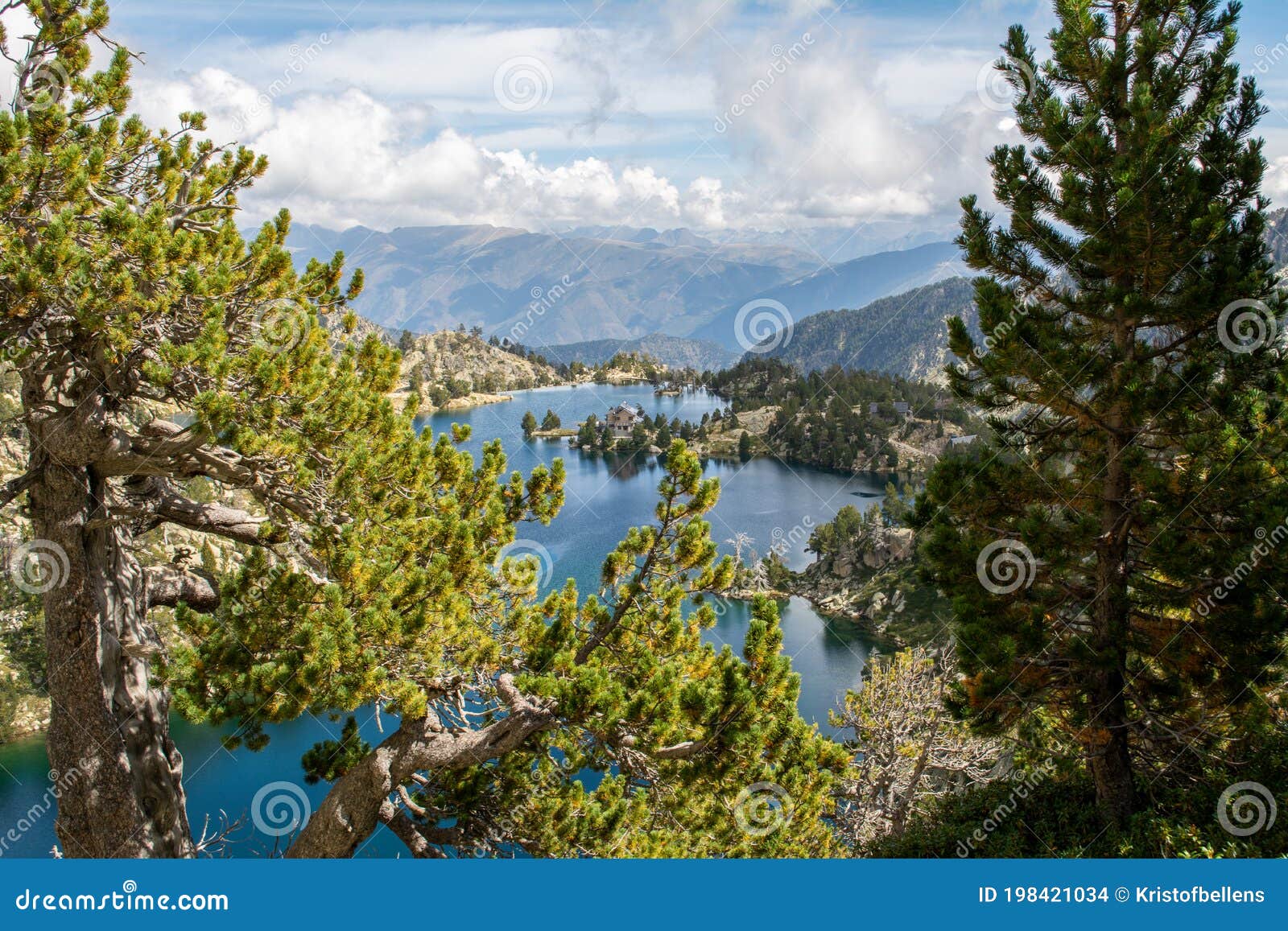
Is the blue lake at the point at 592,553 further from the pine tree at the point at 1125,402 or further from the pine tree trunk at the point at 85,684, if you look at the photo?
the pine tree at the point at 1125,402

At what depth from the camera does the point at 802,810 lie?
7371 mm

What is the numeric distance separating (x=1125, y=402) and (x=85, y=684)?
33.2 feet

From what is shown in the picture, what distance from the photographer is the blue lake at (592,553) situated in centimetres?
2788

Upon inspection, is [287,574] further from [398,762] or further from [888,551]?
[888,551]

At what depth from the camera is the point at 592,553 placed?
1983 inches

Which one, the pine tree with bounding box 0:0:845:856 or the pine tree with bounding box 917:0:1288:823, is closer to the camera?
Answer: the pine tree with bounding box 0:0:845:856

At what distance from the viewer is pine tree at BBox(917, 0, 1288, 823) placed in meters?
7.84

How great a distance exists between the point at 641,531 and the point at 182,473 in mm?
3873

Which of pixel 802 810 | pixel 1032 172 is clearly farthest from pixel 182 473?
pixel 1032 172

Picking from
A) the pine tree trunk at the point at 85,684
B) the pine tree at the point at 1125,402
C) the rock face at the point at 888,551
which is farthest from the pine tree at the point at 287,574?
the rock face at the point at 888,551

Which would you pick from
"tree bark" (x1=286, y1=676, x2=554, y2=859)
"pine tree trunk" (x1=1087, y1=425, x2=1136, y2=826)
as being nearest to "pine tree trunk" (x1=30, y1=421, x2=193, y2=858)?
"tree bark" (x1=286, y1=676, x2=554, y2=859)

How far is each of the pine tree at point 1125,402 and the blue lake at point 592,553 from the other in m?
6.29

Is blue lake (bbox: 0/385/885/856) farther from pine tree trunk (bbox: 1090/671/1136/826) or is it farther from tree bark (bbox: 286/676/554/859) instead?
pine tree trunk (bbox: 1090/671/1136/826)

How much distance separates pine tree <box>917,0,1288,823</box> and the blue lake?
6.29 metres
